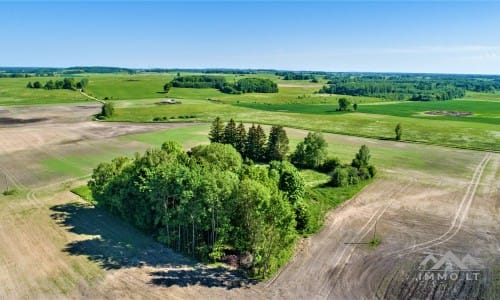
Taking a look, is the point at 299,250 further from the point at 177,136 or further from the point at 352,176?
the point at 177,136

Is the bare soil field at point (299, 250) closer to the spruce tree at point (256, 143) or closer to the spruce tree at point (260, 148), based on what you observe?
the spruce tree at point (260, 148)

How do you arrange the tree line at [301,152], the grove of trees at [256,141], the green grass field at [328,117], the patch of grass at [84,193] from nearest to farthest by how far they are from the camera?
1. the patch of grass at [84,193]
2. the tree line at [301,152]
3. the grove of trees at [256,141]
4. the green grass field at [328,117]

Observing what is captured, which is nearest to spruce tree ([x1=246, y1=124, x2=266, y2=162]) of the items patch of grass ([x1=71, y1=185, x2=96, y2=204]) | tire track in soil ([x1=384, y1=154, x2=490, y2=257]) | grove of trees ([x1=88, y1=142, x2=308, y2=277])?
grove of trees ([x1=88, y1=142, x2=308, y2=277])

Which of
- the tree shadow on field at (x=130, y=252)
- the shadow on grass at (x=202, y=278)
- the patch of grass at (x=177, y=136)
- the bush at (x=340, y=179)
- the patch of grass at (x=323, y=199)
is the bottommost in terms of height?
the shadow on grass at (x=202, y=278)

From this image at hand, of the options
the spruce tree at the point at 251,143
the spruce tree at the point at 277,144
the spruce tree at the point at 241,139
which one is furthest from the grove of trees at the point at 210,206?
the spruce tree at the point at 241,139

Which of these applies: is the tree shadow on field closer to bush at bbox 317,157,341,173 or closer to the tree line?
the tree line

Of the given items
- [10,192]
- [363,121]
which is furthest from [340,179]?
[363,121]
